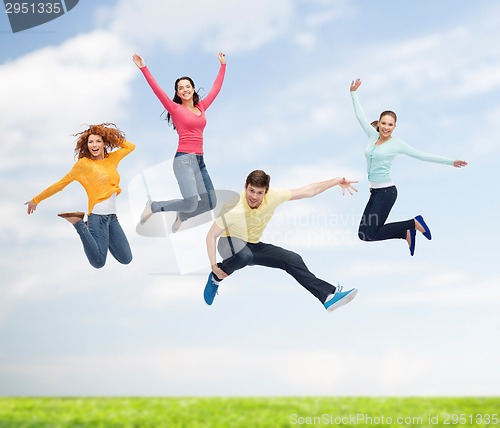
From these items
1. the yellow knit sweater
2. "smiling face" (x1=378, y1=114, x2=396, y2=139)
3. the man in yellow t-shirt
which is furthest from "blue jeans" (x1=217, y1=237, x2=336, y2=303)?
"smiling face" (x1=378, y1=114, x2=396, y2=139)

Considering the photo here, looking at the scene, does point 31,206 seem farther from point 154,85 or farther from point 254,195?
point 254,195

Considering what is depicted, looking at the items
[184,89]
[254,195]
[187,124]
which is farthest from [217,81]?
[254,195]

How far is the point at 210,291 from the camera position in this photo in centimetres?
844

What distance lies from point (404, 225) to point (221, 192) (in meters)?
2.32

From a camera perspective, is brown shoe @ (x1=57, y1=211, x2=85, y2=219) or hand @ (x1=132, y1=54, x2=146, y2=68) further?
brown shoe @ (x1=57, y1=211, x2=85, y2=219)

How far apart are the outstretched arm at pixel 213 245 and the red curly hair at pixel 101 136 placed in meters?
1.82

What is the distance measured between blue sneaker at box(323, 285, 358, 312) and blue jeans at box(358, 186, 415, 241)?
1.08 m

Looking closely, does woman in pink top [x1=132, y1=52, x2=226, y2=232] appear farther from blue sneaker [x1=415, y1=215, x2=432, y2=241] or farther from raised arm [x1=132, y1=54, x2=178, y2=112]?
blue sneaker [x1=415, y1=215, x2=432, y2=241]

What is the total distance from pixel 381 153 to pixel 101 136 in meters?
3.41

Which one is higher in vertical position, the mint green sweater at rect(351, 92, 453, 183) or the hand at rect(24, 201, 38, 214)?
the mint green sweater at rect(351, 92, 453, 183)

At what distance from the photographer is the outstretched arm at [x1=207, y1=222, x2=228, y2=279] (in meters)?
8.12

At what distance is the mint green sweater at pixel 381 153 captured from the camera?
8906 millimetres

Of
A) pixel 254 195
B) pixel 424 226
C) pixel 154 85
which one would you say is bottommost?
pixel 424 226

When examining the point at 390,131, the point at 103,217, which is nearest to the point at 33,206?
the point at 103,217
